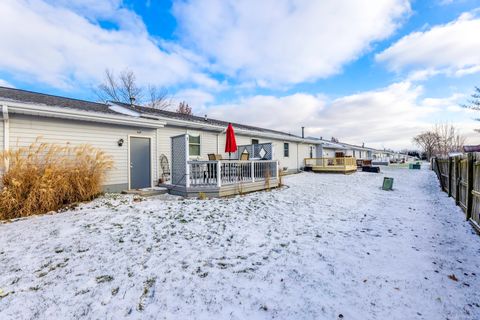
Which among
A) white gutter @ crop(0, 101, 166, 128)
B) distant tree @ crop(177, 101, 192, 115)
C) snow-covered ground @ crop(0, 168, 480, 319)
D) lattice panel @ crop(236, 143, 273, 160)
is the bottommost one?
snow-covered ground @ crop(0, 168, 480, 319)

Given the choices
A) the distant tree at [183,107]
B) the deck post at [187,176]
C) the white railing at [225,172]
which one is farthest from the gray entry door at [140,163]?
the distant tree at [183,107]

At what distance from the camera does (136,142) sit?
26.9 feet

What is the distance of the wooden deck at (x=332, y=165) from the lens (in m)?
17.1

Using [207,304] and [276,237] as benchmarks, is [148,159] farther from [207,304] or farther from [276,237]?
[207,304]

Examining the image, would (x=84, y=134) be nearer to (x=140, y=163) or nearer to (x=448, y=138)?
(x=140, y=163)

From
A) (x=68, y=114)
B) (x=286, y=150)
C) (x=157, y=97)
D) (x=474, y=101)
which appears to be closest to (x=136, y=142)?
(x=68, y=114)

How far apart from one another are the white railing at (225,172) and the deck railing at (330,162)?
395 inches

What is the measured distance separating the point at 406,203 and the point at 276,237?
233 inches

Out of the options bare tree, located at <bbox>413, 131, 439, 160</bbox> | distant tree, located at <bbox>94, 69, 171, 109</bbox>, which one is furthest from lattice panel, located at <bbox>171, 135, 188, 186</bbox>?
bare tree, located at <bbox>413, 131, 439, 160</bbox>

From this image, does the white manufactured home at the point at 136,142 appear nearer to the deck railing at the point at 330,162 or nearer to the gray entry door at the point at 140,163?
the gray entry door at the point at 140,163

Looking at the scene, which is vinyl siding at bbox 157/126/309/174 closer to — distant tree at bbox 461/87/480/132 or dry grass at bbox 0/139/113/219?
dry grass at bbox 0/139/113/219

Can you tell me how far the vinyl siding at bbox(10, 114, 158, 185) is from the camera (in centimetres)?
602

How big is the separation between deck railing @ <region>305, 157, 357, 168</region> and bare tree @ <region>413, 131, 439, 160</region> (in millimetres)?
35270

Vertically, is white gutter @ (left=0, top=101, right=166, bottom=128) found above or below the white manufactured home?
above
